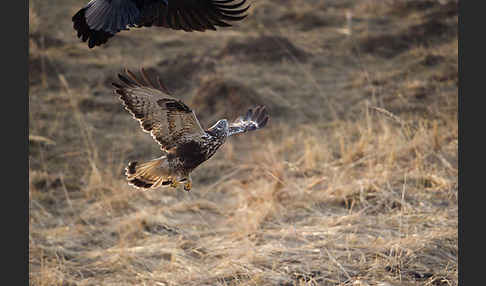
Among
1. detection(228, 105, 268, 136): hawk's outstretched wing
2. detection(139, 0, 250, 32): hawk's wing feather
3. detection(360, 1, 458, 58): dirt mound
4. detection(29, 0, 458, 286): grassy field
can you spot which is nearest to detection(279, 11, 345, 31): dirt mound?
detection(29, 0, 458, 286): grassy field

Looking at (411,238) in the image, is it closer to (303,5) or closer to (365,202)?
(365,202)

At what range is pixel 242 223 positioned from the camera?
5.33 m

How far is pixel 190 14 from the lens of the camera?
10.8 feet

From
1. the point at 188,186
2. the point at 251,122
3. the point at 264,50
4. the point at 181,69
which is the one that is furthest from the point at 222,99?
the point at 188,186

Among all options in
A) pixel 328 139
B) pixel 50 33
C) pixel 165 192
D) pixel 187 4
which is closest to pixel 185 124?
pixel 187 4

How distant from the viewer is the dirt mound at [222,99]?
27.6 feet

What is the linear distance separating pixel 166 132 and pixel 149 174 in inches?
9.2

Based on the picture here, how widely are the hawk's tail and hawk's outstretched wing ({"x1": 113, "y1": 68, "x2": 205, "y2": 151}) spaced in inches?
3.8

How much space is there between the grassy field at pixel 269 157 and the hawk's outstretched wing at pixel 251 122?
1130mm

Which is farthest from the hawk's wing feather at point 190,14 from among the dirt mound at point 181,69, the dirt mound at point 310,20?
the dirt mound at point 310,20

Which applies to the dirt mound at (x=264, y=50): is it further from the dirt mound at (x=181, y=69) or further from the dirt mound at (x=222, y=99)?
the dirt mound at (x=222, y=99)

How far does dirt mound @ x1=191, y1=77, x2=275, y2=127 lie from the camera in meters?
8.41

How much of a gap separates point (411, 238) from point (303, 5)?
8.61 m

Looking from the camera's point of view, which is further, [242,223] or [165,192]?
[165,192]
